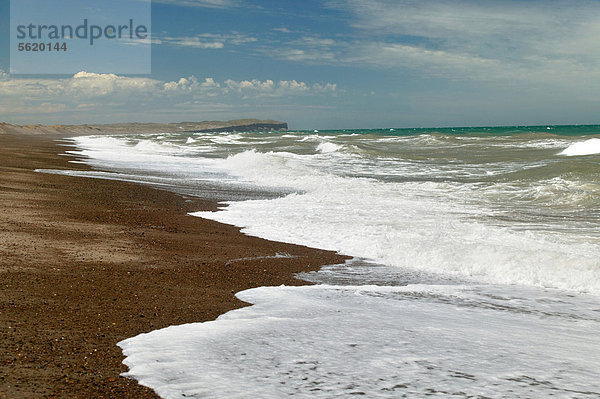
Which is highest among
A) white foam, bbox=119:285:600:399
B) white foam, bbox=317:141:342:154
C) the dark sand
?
white foam, bbox=317:141:342:154

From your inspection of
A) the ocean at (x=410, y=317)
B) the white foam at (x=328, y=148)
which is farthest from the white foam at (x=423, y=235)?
the white foam at (x=328, y=148)

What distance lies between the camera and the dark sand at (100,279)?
3793mm

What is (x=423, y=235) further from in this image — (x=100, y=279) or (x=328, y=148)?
(x=328, y=148)

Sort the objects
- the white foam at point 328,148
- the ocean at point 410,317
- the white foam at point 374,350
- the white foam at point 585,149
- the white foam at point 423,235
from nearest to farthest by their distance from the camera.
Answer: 1. the white foam at point 374,350
2. the ocean at point 410,317
3. the white foam at point 423,235
4. the white foam at point 585,149
5. the white foam at point 328,148

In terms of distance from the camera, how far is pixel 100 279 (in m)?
6.27

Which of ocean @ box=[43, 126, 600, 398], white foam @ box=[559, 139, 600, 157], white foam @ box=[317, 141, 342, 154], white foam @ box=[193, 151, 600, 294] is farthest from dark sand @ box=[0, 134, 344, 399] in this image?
white foam @ box=[317, 141, 342, 154]

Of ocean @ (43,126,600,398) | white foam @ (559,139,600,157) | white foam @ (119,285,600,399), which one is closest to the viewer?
white foam @ (119,285,600,399)

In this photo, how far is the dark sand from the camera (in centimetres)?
379

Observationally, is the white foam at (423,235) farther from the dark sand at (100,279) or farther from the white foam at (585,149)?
the white foam at (585,149)

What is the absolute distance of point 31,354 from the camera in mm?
3957

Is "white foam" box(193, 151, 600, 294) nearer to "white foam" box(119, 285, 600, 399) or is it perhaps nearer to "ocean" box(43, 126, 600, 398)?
"ocean" box(43, 126, 600, 398)

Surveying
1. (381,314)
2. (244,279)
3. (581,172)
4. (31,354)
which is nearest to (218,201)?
(244,279)

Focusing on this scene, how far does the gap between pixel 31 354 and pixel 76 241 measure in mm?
4512

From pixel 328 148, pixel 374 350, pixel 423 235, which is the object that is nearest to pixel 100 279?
pixel 374 350
